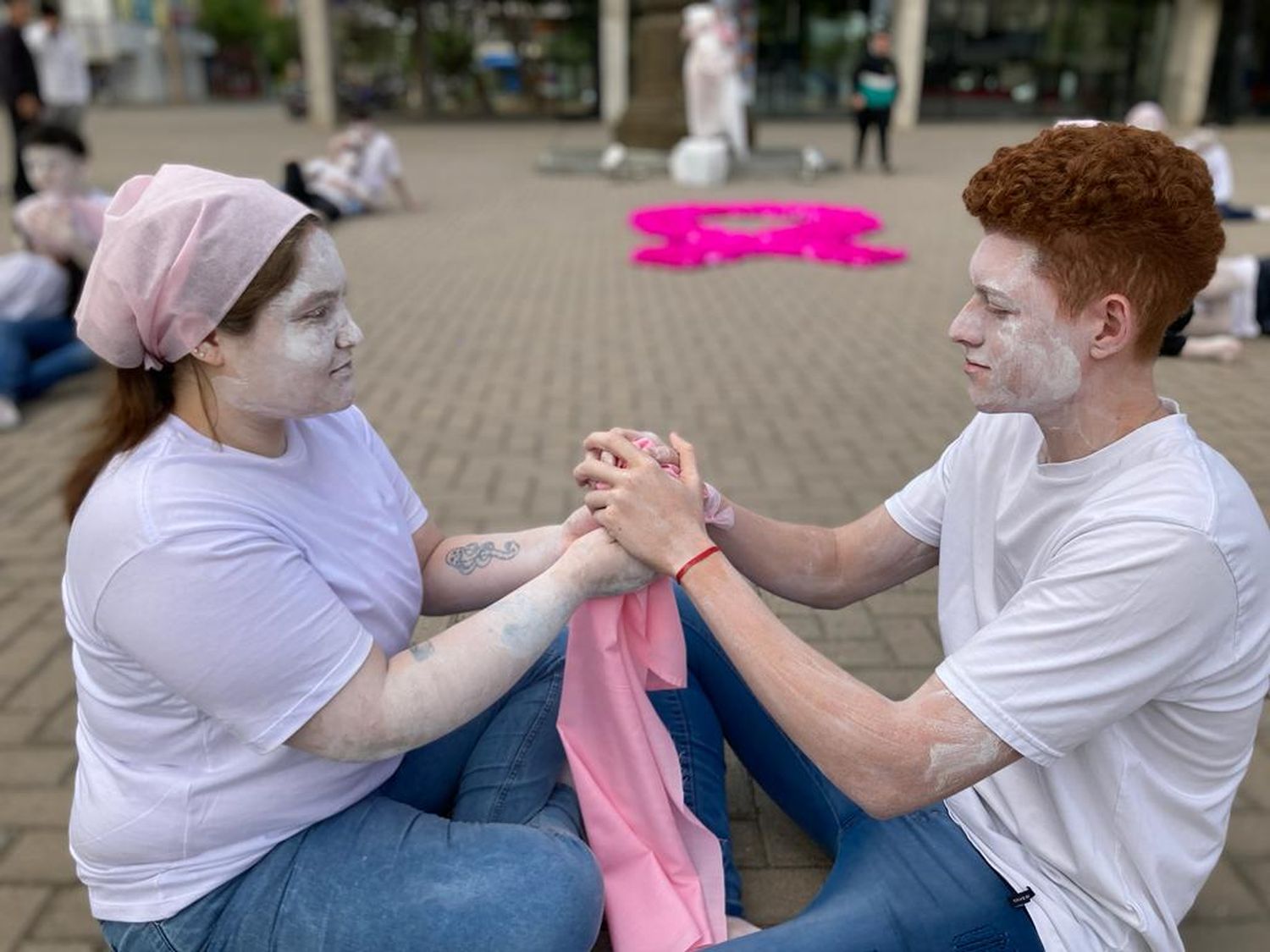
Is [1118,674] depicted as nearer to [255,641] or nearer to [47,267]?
[255,641]

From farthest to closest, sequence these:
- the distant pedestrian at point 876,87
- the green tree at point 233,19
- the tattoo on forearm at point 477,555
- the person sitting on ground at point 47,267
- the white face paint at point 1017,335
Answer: the green tree at point 233,19, the distant pedestrian at point 876,87, the person sitting on ground at point 47,267, the tattoo on forearm at point 477,555, the white face paint at point 1017,335

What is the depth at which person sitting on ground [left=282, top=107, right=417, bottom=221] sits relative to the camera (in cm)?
1121

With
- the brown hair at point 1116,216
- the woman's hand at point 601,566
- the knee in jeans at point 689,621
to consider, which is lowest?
the knee in jeans at point 689,621

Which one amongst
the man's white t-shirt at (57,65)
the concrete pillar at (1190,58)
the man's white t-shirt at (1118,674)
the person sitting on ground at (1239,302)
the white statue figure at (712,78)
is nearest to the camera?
the man's white t-shirt at (1118,674)

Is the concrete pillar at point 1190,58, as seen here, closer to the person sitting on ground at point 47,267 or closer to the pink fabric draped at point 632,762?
the person sitting on ground at point 47,267

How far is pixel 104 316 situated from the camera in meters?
1.48

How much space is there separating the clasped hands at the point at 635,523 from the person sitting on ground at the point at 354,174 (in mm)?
10078

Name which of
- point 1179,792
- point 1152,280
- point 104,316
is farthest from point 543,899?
point 1152,280

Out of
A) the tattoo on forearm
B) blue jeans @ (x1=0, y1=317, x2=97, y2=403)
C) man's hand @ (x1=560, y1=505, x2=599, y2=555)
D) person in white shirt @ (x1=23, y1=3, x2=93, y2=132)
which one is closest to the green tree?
person in white shirt @ (x1=23, y1=3, x2=93, y2=132)

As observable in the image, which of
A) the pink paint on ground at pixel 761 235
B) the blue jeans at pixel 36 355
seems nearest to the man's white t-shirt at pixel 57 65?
the pink paint on ground at pixel 761 235

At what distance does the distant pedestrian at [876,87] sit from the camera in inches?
→ 553

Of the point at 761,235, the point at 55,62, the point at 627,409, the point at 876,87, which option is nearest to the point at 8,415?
the point at 627,409

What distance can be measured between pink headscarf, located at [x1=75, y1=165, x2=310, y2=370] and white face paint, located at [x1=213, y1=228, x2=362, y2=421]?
0.07 meters

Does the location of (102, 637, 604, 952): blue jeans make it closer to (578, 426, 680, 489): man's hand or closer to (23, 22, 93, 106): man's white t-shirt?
(578, 426, 680, 489): man's hand
